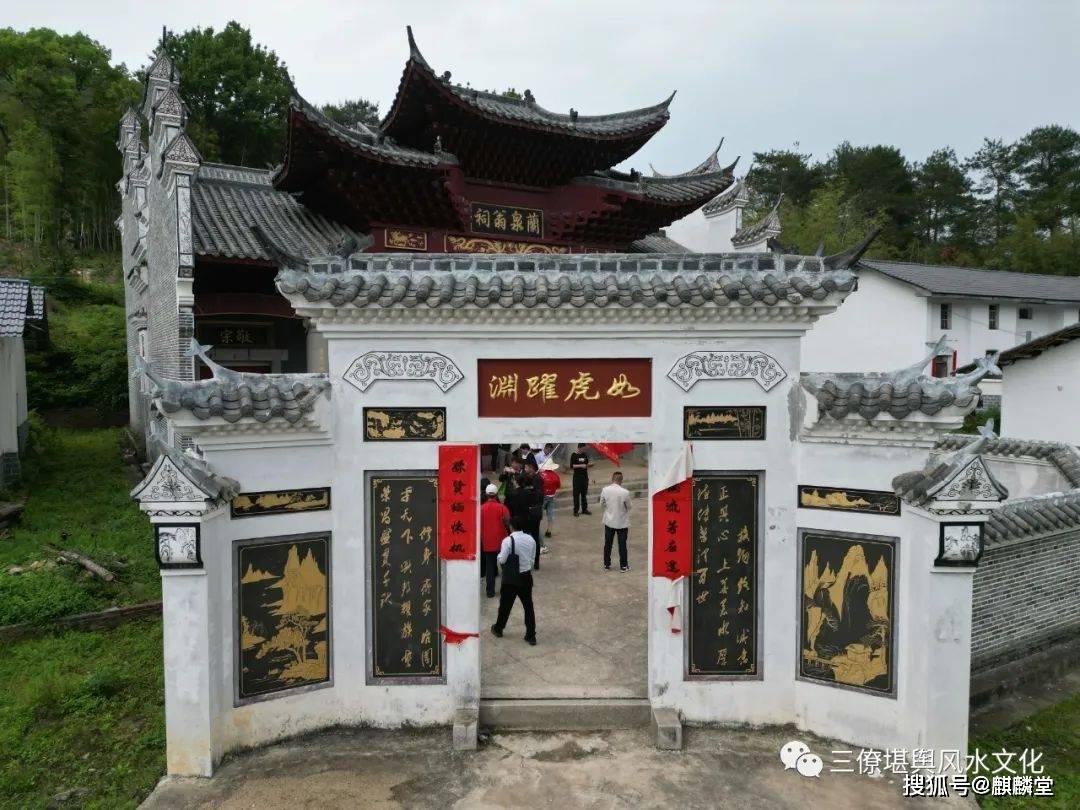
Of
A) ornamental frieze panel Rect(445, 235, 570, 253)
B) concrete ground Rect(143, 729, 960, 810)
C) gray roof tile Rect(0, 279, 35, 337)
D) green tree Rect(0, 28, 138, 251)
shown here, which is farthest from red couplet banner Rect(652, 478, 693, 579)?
green tree Rect(0, 28, 138, 251)

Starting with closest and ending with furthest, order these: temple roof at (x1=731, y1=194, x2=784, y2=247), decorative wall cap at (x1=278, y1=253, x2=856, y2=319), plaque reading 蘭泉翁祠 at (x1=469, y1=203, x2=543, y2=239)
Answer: decorative wall cap at (x1=278, y1=253, x2=856, y2=319)
plaque reading 蘭泉翁祠 at (x1=469, y1=203, x2=543, y2=239)
temple roof at (x1=731, y1=194, x2=784, y2=247)

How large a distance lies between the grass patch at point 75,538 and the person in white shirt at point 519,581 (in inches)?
208

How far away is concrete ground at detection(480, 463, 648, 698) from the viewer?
700 centimetres

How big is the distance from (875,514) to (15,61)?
44.9 meters

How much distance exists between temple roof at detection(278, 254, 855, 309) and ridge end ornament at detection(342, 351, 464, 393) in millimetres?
510

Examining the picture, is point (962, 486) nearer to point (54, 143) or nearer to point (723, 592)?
point (723, 592)

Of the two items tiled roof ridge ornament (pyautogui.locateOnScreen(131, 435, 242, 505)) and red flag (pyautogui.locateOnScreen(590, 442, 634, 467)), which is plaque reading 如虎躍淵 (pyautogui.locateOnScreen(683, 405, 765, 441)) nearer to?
tiled roof ridge ornament (pyautogui.locateOnScreen(131, 435, 242, 505))

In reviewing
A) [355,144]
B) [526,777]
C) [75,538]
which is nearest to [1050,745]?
[526,777]

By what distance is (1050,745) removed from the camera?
21.0 feet

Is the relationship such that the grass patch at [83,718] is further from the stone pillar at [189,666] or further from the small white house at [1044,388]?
the small white house at [1044,388]

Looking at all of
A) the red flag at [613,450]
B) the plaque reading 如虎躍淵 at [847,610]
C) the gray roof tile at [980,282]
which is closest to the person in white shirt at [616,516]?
the plaque reading 如虎躍淵 at [847,610]

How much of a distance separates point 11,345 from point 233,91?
72.3 feet

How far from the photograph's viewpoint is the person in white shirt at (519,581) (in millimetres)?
7598

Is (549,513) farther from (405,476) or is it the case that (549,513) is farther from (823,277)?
(823,277)
